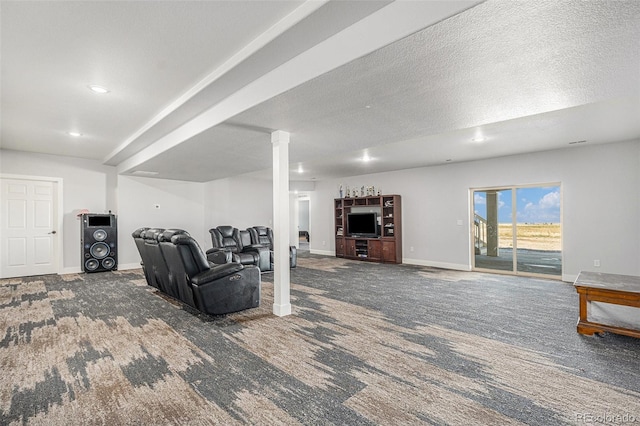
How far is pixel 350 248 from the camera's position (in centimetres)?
914

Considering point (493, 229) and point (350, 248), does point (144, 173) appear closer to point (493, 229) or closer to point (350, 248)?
point (350, 248)

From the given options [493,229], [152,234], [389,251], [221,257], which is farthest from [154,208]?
[493,229]

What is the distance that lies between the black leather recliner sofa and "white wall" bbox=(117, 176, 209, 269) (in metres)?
3.99

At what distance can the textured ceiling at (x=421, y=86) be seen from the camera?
1.81 m

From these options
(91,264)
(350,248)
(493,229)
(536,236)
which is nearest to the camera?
(536,236)

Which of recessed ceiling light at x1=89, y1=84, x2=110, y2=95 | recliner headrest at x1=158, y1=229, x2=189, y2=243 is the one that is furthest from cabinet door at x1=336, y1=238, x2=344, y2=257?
A: recessed ceiling light at x1=89, y1=84, x2=110, y2=95

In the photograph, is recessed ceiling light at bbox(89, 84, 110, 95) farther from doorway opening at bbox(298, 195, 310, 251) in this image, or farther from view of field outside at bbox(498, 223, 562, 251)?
doorway opening at bbox(298, 195, 310, 251)

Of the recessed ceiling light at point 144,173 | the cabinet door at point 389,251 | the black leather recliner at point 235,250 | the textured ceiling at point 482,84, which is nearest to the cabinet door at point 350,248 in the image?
the cabinet door at point 389,251

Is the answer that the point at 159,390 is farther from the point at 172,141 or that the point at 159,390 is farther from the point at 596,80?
the point at 596,80

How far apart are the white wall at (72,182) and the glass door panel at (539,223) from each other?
929cm

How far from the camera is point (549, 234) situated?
627cm

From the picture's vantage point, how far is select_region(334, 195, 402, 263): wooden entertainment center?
26.9 feet

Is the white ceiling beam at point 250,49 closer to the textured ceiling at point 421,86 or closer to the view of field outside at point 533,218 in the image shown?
the textured ceiling at point 421,86

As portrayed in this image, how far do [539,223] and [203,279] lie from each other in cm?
651
